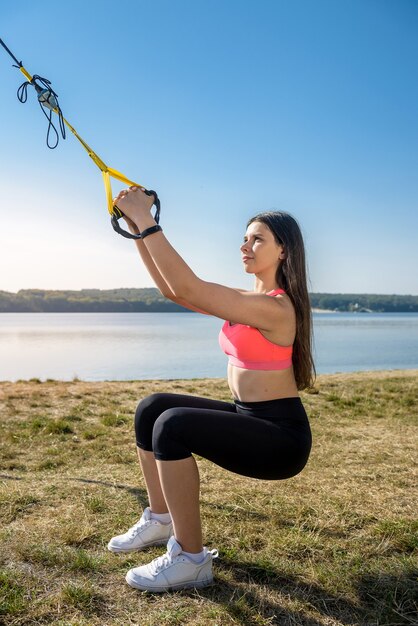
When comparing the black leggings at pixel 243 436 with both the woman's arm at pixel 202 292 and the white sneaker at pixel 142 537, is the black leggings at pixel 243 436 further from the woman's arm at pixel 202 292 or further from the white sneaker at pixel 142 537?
the white sneaker at pixel 142 537

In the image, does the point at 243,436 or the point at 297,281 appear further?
the point at 297,281

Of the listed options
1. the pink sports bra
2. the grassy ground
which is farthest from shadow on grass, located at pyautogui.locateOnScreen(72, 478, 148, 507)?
the pink sports bra

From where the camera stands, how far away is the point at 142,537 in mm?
3000

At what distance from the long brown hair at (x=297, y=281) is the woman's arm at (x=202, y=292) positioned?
19cm

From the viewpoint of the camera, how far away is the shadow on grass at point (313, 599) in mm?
2369

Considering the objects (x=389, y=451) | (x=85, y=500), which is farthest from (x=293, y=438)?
(x=389, y=451)

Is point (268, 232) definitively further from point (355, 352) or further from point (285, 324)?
point (355, 352)

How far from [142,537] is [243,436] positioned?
100 centimetres

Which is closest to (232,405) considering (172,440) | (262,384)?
(262,384)

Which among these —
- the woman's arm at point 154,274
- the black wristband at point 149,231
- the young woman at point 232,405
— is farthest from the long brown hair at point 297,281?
the black wristband at point 149,231

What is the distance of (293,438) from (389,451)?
318 centimetres

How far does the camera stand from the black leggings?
2.49 metres

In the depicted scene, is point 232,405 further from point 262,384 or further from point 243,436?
point 243,436

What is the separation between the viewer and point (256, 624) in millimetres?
2309
